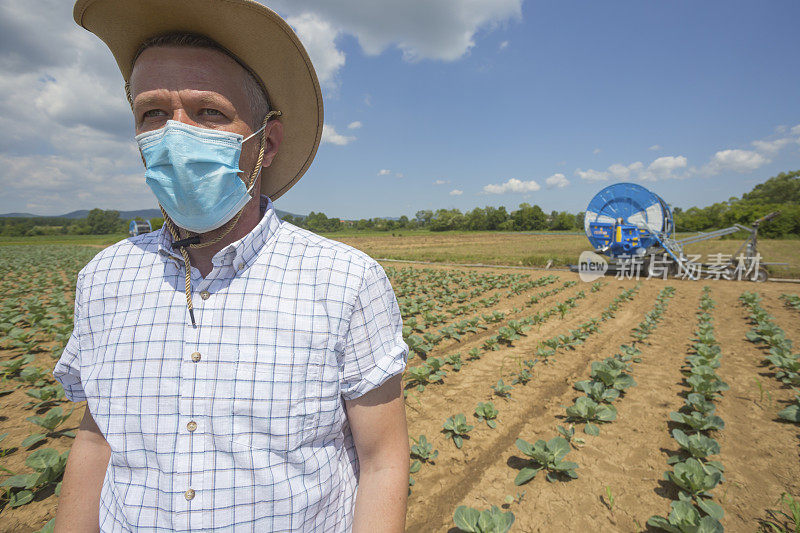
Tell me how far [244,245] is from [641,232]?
18341mm

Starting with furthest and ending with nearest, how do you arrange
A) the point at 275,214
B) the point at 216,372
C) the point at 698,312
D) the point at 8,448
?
the point at 698,312, the point at 8,448, the point at 275,214, the point at 216,372

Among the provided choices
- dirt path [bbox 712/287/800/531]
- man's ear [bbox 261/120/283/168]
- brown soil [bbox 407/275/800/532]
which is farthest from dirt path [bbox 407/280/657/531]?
man's ear [bbox 261/120/283/168]

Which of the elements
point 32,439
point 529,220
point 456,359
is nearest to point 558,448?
point 456,359

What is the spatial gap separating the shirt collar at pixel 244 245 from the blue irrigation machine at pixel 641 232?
17693 millimetres

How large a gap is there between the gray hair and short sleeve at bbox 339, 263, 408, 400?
816 mm

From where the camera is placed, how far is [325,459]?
113cm

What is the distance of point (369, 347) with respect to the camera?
3.79 feet

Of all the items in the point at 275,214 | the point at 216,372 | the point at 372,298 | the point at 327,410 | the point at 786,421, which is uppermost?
the point at 275,214

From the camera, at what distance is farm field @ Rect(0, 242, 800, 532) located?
9.37ft

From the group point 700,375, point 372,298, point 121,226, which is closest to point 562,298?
point 700,375

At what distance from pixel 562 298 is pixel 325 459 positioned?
11356 millimetres

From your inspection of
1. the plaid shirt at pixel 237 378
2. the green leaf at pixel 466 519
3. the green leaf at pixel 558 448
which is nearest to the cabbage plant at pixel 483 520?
the green leaf at pixel 466 519

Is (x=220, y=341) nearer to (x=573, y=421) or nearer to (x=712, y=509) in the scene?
(x=712, y=509)

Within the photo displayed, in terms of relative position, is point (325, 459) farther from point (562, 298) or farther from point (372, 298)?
point (562, 298)
